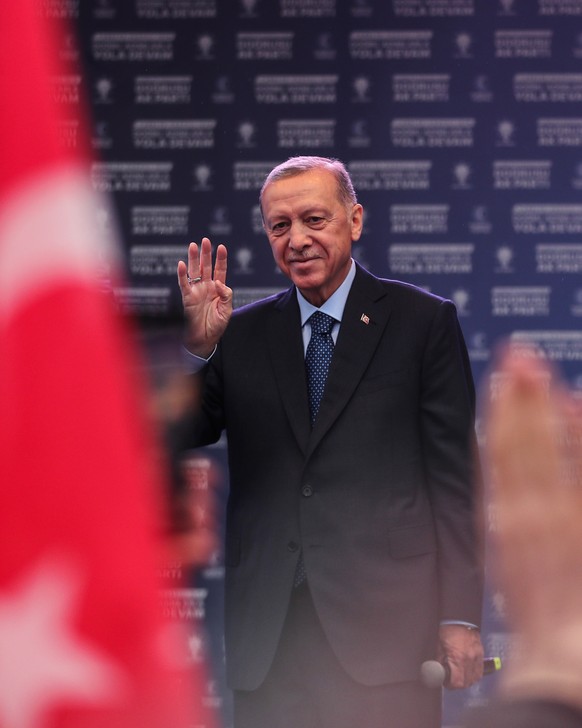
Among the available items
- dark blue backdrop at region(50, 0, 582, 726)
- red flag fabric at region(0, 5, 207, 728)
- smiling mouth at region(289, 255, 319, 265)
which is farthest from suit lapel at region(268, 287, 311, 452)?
dark blue backdrop at region(50, 0, 582, 726)

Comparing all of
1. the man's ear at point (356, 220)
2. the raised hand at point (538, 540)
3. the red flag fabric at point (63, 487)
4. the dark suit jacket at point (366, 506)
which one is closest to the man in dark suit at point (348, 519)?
the dark suit jacket at point (366, 506)

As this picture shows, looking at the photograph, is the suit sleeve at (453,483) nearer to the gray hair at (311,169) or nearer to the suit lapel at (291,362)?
the suit lapel at (291,362)

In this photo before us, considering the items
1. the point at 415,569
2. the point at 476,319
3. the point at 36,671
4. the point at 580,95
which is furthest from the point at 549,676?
the point at 580,95

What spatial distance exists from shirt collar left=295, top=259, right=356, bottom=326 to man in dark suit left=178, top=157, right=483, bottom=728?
5cm

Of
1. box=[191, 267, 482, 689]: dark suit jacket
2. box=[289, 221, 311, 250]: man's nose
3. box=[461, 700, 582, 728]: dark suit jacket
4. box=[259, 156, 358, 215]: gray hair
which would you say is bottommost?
box=[191, 267, 482, 689]: dark suit jacket

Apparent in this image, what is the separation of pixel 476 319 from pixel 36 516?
4.32 meters

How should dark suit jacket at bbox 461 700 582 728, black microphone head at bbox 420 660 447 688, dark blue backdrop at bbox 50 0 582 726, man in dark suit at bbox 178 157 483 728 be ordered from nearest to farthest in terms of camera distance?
dark suit jacket at bbox 461 700 582 728
black microphone head at bbox 420 660 447 688
man in dark suit at bbox 178 157 483 728
dark blue backdrop at bbox 50 0 582 726

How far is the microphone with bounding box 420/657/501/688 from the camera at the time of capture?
6.14 ft

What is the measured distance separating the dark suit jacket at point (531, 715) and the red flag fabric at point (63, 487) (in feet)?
0.60

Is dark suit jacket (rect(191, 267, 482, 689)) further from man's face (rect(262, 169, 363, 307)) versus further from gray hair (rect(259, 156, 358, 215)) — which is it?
gray hair (rect(259, 156, 358, 215))

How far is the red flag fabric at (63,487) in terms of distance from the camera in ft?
2.06

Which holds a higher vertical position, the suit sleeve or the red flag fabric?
the red flag fabric

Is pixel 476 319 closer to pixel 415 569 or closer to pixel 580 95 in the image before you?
pixel 580 95

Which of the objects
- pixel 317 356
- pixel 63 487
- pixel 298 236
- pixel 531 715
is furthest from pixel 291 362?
pixel 531 715
